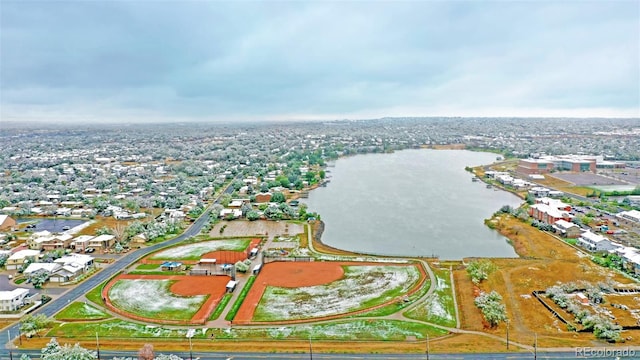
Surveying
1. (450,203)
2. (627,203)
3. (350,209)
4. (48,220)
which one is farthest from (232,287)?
(627,203)

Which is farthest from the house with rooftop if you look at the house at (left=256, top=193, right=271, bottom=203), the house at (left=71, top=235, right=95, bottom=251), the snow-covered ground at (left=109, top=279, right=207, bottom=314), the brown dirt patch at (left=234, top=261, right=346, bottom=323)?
the house at (left=71, top=235, right=95, bottom=251)

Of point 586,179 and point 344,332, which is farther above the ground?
point 586,179

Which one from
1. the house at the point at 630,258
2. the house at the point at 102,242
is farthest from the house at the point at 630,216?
the house at the point at 102,242

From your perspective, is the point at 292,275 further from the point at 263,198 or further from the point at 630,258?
the point at 263,198

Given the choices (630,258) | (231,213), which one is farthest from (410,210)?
(630,258)

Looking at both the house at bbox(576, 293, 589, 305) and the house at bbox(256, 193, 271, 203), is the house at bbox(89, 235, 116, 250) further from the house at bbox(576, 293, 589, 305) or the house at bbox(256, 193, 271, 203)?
the house at bbox(576, 293, 589, 305)

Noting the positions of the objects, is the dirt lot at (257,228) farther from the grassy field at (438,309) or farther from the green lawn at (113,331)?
the green lawn at (113,331)

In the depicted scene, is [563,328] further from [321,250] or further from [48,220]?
[48,220]
